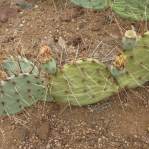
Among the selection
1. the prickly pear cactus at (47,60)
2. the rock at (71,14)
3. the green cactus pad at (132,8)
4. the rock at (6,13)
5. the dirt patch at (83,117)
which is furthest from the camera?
the rock at (6,13)

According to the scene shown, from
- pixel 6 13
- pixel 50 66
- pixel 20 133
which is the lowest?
pixel 20 133

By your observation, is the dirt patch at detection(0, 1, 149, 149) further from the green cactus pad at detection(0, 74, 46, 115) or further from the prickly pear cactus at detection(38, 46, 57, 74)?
the prickly pear cactus at detection(38, 46, 57, 74)

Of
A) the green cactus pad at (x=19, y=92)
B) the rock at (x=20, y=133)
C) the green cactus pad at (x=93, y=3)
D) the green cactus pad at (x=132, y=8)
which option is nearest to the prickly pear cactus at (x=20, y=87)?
the green cactus pad at (x=19, y=92)

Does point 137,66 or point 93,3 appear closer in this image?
point 137,66

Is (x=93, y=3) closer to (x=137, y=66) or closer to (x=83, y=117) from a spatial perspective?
(x=137, y=66)

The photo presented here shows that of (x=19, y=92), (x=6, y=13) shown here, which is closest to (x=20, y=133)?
(x=19, y=92)

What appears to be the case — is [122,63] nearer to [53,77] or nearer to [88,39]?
[53,77]

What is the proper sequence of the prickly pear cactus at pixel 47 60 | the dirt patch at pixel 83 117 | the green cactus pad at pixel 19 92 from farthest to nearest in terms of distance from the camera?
the dirt patch at pixel 83 117
the green cactus pad at pixel 19 92
the prickly pear cactus at pixel 47 60

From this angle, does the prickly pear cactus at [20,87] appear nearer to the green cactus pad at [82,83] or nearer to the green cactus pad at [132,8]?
the green cactus pad at [82,83]
